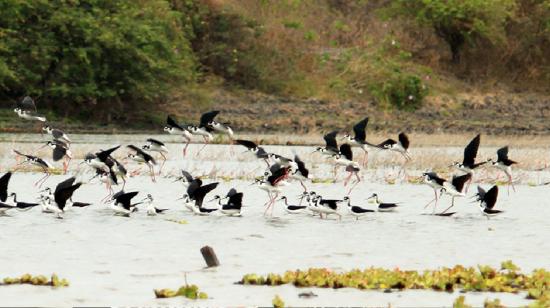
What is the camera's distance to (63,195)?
657 inches

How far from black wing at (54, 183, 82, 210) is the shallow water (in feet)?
0.87

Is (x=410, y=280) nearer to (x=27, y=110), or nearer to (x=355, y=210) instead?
(x=355, y=210)

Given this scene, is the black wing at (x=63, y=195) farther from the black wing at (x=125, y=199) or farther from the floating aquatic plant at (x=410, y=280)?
the floating aquatic plant at (x=410, y=280)

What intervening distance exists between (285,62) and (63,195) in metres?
27.6

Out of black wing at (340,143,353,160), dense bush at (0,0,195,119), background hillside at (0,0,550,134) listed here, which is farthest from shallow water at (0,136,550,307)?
background hillside at (0,0,550,134)

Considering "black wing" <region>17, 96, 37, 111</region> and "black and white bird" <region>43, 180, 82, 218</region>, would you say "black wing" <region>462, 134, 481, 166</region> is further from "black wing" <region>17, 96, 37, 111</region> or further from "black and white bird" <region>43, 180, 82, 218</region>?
"black wing" <region>17, 96, 37, 111</region>

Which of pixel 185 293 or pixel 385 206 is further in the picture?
pixel 385 206

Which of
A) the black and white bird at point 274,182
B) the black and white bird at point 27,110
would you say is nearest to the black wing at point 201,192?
the black and white bird at point 274,182

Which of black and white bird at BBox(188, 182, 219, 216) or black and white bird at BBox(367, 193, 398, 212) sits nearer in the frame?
black and white bird at BBox(188, 182, 219, 216)

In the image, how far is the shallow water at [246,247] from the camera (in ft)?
36.8

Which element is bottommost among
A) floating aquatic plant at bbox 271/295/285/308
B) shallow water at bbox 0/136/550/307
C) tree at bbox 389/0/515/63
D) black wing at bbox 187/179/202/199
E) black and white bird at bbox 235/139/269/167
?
shallow water at bbox 0/136/550/307

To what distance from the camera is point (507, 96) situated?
4450 centimetres

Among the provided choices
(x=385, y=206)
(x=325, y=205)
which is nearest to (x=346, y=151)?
(x=385, y=206)

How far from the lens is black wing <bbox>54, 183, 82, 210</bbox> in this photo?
1656 centimetres
